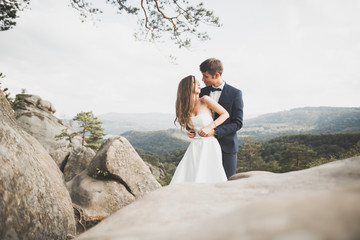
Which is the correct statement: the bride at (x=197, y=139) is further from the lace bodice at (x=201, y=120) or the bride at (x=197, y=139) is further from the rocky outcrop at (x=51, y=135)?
the rocky outcrop at (x=51, y=135)

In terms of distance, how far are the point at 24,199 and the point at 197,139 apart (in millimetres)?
2986

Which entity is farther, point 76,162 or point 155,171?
point 155,171

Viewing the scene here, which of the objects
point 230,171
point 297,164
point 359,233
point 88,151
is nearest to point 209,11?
point 230,171

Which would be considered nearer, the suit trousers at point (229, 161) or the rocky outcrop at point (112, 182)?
the suit trousers at point (229, 161)

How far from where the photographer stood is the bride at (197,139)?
3.80m

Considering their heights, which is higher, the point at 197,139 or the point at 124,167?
the point at 197,139

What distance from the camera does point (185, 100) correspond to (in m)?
3.96

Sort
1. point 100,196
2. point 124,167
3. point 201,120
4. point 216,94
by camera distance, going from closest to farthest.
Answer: point 201,120, point 216,94, point 100,196, point 124,167

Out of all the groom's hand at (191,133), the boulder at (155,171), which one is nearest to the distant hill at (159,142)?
the boulder at (155,171)

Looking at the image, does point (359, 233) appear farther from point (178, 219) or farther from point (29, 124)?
point (29, 124)

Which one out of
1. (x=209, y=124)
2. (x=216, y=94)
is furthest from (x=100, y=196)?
(x=216, y=94)

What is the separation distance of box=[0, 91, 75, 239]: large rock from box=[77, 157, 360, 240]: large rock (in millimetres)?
1142

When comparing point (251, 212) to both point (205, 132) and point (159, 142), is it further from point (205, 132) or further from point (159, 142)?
point (159, 142)

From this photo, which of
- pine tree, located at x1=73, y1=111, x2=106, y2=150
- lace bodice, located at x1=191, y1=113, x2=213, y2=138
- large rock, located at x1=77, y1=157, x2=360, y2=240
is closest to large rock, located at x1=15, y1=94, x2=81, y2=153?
pine tree, located at x1=73, y1=111, x2=106, y2=150
